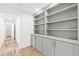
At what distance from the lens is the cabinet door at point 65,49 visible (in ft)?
4.97

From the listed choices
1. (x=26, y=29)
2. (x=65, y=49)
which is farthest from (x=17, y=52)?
(x=65, y=49)

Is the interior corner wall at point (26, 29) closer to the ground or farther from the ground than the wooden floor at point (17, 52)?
farther from the ground

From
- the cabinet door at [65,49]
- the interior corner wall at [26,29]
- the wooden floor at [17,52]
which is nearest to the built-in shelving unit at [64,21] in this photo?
the cabinet door at [65,49]

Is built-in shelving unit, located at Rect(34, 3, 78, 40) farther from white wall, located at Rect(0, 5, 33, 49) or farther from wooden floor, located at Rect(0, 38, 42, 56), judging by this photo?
white wall, located at Rect(0, 5, 33, 49)

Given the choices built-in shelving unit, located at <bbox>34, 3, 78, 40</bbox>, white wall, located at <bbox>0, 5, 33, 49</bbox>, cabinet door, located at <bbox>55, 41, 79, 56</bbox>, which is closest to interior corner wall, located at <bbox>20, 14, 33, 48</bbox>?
white wall, located at <bbox>0, 5, 33, 49</bbox>

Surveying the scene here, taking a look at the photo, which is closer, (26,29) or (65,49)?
(65,49)

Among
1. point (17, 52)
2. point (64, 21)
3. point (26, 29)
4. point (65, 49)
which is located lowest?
point (17, 52)

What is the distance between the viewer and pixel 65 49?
5.79 ft

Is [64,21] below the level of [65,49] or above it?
above

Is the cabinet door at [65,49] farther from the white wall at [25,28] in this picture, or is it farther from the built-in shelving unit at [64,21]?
the white wall at [25,28]

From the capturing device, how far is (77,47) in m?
1.44

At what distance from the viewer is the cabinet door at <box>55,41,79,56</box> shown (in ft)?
4.97

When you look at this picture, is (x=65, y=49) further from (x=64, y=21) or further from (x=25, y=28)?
(x=25, y=28)

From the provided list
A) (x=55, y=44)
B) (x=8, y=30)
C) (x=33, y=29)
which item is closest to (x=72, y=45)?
(x=55, y=44)
